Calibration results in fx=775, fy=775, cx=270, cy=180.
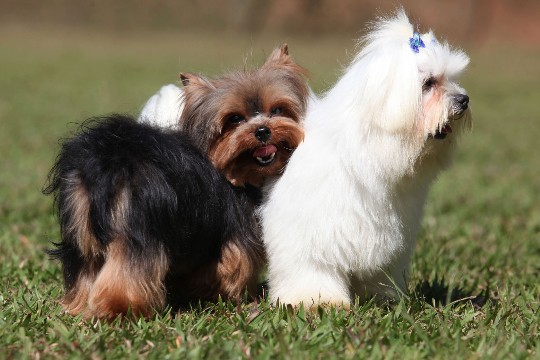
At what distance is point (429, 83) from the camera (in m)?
4.01

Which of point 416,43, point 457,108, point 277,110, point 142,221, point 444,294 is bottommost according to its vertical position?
point 444,294

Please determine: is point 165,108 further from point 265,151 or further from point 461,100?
point 461,100

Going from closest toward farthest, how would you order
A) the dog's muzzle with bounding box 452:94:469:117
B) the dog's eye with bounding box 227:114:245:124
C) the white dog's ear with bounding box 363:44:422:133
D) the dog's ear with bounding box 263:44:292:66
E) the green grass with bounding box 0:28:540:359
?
the green grass with bounding box 0:28:540:359
the white dog's ear with bounding box 363:44:422:133
the dog's muzzle with bounding box 452:94:469:117
the dog's eye with bounding box 227:114:245:124
the dog's ear with bounding box 263:44:292:66

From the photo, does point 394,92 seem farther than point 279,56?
No

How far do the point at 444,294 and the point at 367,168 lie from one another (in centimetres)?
135

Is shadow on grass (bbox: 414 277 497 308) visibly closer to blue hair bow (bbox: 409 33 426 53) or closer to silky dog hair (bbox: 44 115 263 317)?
silky dog hair (bbox: 44 115 263 317)

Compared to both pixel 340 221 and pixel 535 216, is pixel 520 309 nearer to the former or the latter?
pixel 340 221

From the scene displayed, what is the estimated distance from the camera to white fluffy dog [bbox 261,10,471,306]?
153 inches

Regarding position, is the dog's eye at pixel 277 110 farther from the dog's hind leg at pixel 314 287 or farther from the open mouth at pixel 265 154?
the dog's hind leg at pixel 314 287

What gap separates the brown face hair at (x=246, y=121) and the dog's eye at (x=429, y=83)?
758 mm

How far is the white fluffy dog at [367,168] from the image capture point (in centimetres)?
390

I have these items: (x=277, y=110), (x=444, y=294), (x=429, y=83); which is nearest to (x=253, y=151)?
Result: (x=277, y=110)

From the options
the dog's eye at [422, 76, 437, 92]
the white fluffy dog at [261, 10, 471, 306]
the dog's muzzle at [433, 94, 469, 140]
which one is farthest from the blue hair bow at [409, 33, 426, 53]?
the dog's muzzle at [433, 94, 469, 140]

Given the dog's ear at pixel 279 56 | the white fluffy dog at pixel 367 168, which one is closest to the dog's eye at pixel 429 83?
the white fluffy dog at pixel 367 168
